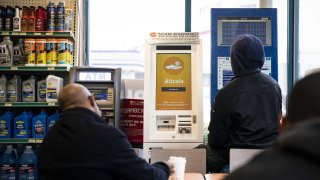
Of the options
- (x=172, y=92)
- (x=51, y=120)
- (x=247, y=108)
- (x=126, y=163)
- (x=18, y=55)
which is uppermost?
(x=18, y=55)

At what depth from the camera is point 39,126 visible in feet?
15.4

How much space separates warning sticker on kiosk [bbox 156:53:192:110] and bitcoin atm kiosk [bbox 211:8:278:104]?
349 mm

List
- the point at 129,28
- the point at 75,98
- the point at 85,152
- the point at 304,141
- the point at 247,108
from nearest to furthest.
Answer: the point at 304,141
the point at 85,152
the point at 75,98
the point at 247,108
the point at 129,28

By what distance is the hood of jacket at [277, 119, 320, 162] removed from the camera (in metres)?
0.82

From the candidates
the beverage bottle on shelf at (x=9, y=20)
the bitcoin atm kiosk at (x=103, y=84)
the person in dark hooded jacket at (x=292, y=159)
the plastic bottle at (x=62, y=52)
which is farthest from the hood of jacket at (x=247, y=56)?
the person in dark hooded jacket at (x=292, y=159)

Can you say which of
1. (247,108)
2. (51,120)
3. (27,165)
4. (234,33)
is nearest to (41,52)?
(51,120)

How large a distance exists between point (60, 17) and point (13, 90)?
0.90 metres

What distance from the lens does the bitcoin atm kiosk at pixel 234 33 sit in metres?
4.68

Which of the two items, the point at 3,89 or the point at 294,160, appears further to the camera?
the point at 3,89

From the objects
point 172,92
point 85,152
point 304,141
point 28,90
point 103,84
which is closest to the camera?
point 304,141

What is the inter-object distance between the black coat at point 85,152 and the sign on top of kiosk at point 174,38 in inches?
76.1

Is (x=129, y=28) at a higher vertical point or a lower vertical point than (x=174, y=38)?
higher

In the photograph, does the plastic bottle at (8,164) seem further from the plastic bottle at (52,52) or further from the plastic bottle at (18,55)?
the plastic bottle at (52,52)

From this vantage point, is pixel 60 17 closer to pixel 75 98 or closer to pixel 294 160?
pixel 75 98
